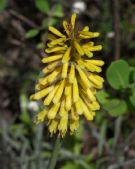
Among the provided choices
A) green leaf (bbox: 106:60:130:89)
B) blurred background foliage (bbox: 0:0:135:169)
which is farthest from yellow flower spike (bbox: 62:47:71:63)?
blurred background foliage (bbox: 0:0:135:169)

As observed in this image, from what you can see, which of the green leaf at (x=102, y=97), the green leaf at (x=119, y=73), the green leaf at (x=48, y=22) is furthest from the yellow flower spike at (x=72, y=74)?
the green leaf at (x=48, y=22)

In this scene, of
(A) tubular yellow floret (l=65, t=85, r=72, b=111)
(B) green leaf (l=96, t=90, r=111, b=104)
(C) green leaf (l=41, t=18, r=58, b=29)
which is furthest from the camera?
(C) green leaf (l=41, t=18, r=58, b=29)

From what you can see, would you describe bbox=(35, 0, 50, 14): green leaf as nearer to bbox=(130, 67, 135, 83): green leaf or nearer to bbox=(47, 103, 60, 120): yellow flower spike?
bbox=(130, 67, 135, 83): green leaf

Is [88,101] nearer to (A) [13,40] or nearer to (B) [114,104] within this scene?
(B) [114,104]

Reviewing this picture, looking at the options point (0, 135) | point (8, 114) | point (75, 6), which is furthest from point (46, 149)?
point (75, 6)

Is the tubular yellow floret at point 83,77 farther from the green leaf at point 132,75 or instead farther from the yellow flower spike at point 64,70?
the green leaf at point 132,75
